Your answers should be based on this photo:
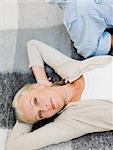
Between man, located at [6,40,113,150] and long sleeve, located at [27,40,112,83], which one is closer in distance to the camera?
man, located at [6,40,113,150]

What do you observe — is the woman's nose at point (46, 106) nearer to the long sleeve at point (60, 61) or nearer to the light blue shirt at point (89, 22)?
the long sleeve at point (60, 61)

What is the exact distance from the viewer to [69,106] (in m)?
1.54

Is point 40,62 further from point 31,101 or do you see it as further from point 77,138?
point 77,138

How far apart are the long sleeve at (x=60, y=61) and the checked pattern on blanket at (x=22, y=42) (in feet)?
0.13

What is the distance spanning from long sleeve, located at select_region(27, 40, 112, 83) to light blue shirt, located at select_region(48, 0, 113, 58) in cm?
5

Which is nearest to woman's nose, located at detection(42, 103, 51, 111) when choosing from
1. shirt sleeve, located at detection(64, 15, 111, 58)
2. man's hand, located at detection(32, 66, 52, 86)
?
man's hand, located at detection(32, 66, 52, 86)

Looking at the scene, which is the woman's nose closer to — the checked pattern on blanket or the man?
the man

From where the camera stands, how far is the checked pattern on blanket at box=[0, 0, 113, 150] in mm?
1553

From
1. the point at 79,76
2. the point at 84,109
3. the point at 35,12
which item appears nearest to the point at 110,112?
the point at 84,109

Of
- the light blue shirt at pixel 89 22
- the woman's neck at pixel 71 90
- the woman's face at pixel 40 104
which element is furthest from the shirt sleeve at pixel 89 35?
the woman's face at pixel 40 104

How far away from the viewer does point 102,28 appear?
1.62m

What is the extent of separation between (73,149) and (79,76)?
268mm

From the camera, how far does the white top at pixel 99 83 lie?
1516 millimetres

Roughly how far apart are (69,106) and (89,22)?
0.32 m
